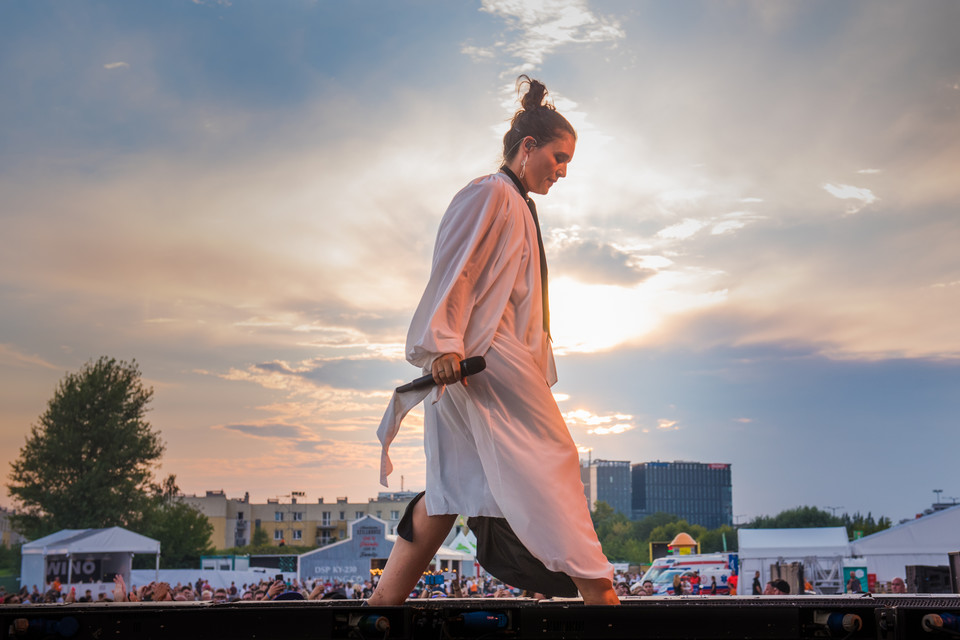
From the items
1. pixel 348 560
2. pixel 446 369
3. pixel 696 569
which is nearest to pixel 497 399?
pixel 446 369

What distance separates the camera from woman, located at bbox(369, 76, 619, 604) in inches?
108

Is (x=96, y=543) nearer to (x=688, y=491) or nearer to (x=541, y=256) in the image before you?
(x=541, y=256)

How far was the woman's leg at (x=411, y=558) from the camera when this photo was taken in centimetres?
286

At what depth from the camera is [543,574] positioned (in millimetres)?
2920

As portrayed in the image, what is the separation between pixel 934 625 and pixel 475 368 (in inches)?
57.4

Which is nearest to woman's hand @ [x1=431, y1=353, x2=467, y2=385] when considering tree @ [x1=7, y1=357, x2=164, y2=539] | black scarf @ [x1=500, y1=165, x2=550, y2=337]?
black scarf @ [x1=500, y1=165, x2=550, y2=337]

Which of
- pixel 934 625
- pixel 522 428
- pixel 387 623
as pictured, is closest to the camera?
pixel 934 625

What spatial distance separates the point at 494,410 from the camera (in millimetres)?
2920

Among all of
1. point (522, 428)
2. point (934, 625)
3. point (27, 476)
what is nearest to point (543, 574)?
point (522, 428)

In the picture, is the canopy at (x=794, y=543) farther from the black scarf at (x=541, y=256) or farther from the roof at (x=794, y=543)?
the black scarf at (x=541, y=256)

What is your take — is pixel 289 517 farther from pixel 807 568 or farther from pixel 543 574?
pixel 543 574

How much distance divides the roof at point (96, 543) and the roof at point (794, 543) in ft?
61.0

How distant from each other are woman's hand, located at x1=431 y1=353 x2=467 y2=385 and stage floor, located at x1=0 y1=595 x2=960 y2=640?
79 centimetres

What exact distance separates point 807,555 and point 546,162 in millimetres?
23987
